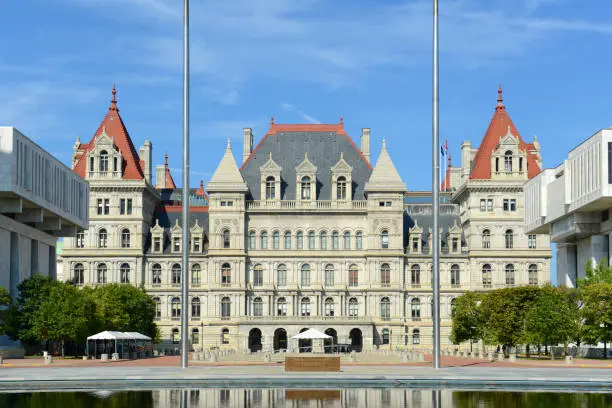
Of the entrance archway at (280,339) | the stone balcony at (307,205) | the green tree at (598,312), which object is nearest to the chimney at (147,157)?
the stone balcony at (307,205)

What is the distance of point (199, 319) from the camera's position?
450ft

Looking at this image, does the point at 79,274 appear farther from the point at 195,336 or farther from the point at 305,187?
the point at 305,187

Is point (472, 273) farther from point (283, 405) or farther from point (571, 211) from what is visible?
point (283, 405)

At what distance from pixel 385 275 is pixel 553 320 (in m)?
50.0

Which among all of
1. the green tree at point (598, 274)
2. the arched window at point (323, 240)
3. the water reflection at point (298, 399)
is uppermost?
the arched window at point (323, 240)

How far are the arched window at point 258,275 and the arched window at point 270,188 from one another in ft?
28.7

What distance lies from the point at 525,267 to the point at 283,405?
99.3 m

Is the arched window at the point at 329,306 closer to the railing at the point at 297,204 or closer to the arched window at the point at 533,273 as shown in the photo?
the railing at the point at 297,204

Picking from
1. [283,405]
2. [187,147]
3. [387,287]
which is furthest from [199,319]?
[283,405]

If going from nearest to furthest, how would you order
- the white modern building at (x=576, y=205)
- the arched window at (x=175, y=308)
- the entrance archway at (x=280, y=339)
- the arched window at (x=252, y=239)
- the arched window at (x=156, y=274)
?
the white modern building at (x=576, y=205) < the entrance archway at (x=280, y=339) < the arched window at (x=252, y=239) < the arched window at (x=175, y=308) < the arched window at (x=156, y=274)

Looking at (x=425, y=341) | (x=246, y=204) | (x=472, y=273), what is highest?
(x=246, y=204)

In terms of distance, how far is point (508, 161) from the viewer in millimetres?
137750

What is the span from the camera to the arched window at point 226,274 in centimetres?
13638

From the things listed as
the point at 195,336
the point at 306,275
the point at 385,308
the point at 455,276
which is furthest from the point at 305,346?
the point at 455,276
